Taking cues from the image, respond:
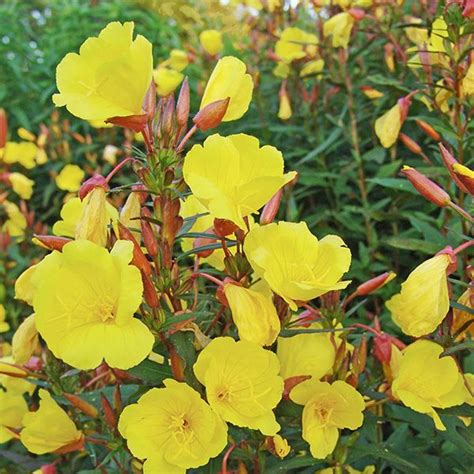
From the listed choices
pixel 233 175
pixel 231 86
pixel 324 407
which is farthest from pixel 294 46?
Result: pixel 324 407

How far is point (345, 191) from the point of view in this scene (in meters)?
2.68

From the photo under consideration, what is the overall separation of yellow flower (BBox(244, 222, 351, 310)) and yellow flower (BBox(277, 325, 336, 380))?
0.37ft

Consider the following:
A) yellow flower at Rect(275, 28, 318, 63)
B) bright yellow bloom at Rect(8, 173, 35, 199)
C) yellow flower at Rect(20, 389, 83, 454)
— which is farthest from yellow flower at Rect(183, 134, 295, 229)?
bright yellow bloom at Rect(8, 173, 35, 199)

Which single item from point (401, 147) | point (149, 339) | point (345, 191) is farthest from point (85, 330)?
point (401, 147)

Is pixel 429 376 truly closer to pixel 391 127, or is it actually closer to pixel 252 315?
pixel 252 315

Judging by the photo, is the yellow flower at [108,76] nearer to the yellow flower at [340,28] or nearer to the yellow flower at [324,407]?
the yellow flower at [324,407]

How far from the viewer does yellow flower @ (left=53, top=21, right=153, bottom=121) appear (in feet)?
4.00

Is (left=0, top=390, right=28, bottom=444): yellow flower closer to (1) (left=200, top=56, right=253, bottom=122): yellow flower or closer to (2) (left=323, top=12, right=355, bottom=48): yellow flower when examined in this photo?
(1) (left=200, top=56, right=253, bottom=122): yellow flower

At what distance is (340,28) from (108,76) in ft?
4.70

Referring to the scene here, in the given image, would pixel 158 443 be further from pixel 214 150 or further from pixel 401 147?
pixel 401 147

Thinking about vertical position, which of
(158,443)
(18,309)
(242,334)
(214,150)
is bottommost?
(18,309)

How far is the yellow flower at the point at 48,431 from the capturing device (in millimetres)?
1482

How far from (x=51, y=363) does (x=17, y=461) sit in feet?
1.25

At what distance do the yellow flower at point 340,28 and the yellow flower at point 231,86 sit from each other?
3.92ft
